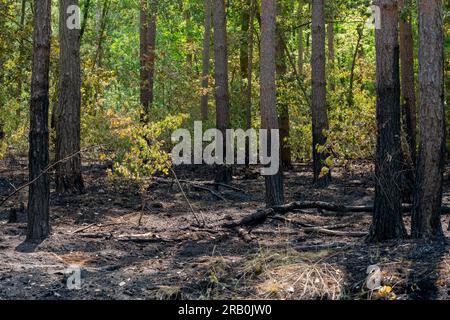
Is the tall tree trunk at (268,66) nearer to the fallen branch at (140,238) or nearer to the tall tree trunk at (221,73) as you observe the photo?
the fallen branch at (140,238)

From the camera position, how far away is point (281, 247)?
10.7 m

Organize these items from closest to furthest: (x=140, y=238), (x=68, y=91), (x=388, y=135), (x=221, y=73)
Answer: (x=388, y=135) < (x=140, y=238) < (x=68, y=91) < (x=221, y=73)

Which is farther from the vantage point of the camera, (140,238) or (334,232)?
(140,238)

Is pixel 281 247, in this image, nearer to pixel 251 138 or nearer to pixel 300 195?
pixel 300 195

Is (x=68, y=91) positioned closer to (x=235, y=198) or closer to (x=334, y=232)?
(x=235, y=198)

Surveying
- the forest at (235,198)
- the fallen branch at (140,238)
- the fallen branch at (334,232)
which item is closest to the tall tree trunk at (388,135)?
the forest at (235,198)

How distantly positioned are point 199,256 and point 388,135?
2.99 m

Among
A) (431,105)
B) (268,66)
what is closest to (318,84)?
(268,66)

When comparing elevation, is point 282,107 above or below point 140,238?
above

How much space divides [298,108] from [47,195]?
614 inches

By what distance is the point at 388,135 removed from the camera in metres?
9.84

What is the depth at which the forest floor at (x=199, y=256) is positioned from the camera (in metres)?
8.20

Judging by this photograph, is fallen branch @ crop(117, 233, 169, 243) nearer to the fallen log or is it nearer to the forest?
the forest
